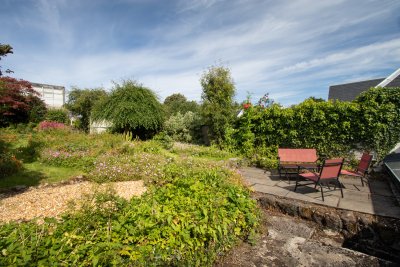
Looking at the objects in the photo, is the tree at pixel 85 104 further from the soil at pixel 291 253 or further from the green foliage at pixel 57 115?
the soil at pixel 291 253

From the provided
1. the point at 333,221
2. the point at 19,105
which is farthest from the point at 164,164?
the point at 19,105

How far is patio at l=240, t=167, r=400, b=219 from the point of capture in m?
4.26

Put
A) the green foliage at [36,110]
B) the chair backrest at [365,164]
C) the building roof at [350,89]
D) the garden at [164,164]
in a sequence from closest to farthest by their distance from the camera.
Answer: the garden at [164,164] < the chair backrest at [365,164] < the building roof at [350,89] < the green foliage at [36,110]

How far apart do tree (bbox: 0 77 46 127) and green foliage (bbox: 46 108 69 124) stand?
1.69ft

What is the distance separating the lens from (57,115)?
20.6m

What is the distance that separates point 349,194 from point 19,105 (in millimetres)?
21474

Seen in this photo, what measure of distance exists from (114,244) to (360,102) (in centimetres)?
831

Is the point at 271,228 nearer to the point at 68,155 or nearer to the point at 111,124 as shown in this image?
the point at 68,155

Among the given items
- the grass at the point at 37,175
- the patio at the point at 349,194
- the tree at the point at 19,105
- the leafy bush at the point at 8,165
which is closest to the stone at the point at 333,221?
the patio at the point at 349,194

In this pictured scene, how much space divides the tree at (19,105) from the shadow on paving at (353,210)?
1872cm

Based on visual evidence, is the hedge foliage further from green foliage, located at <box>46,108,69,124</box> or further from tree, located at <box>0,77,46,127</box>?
green foliage, located at <box>46,108,69,124</box>

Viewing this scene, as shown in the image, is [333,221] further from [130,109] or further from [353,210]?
[130,109]

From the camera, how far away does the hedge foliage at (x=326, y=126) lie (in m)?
6.84

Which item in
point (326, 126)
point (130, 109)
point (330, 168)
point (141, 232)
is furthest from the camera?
point (130, 109)
